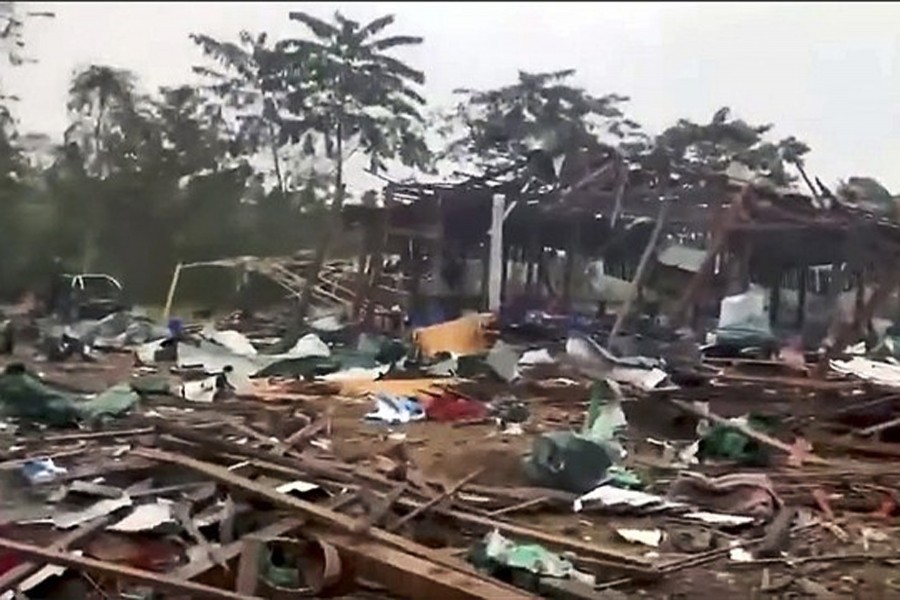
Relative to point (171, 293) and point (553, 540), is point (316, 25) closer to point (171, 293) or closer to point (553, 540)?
point (171, 293)

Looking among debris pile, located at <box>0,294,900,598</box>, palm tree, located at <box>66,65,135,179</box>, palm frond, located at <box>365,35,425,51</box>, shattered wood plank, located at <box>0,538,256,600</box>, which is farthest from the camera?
palm tree, located at <box>66,65,135,179</box>

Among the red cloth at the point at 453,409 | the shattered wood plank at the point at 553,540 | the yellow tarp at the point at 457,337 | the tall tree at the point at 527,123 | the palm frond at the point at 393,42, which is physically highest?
the palm frond at the point at 393,42

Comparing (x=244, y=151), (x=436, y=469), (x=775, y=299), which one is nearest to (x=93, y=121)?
(x=244, y=151)

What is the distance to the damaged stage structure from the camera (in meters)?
2.02

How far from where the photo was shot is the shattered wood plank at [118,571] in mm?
1567

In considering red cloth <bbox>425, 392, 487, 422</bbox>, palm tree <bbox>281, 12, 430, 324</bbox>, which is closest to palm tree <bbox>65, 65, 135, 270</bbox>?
palm tree <bbox>281, 12, 430, 324</bbox>

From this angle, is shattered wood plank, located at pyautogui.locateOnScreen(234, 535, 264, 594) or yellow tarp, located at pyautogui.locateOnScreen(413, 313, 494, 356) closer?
shattered wood plank, located at pyautogui.locateOnScreen(234, 535, 264, 594)

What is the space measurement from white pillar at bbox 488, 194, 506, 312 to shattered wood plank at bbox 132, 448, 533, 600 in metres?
0.52

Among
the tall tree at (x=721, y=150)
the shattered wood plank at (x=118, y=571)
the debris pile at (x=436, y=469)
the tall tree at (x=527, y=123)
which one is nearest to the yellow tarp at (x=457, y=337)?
the debris pile at (x=436, y=469)

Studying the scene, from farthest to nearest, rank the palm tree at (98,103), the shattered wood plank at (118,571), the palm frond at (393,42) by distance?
the palm tree at (98,103) → the palm frond at (393,42) → the shattered wood plank at (118,571)

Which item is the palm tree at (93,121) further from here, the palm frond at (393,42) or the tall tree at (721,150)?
the tall tree at (721,150)

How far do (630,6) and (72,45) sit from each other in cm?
89

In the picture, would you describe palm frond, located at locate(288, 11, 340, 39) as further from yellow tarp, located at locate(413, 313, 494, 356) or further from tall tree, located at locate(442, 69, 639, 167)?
yellow tarp, located at locate(413, 313, 494, 356)

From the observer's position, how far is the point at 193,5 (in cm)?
187
